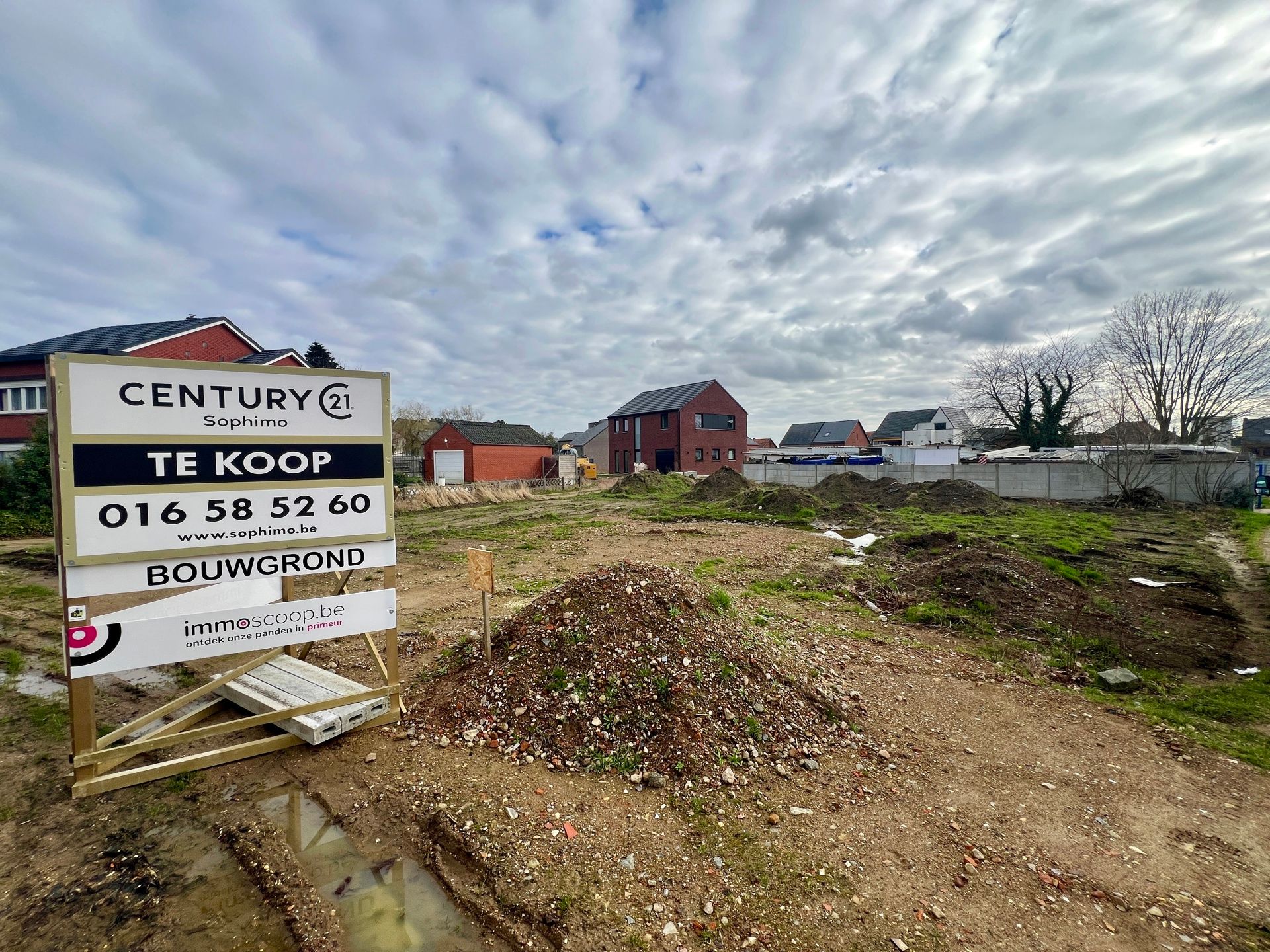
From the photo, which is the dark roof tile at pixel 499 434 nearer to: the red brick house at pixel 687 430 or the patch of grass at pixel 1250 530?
the red brick house at pixel 687 430

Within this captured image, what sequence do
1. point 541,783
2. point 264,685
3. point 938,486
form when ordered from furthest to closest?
point 938,486 < point 264,685 < point 541,783

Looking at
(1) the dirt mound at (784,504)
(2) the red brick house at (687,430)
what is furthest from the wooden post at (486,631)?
(2) the red brick house at (687,430)

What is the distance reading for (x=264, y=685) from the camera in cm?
527

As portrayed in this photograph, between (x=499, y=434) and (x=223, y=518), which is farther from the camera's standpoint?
(x=499, y=434)

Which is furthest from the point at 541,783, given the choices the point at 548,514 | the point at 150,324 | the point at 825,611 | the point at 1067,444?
the point at 1067,444

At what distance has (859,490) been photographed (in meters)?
28.3

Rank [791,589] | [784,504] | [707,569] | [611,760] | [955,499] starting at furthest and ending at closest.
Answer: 1. [955,499]
2. [784,504]
3. [707,569]
4. [791,589]
5. [611,760]

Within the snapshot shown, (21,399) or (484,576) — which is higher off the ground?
(21,399)

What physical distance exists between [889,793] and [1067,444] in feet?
154

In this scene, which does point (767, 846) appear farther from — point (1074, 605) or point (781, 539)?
point (781, 539)

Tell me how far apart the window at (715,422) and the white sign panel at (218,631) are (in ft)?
146

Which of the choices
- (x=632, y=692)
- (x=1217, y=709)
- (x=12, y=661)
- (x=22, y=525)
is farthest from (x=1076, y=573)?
(x=22, y=525)

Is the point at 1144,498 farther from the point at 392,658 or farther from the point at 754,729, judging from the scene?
the point at 392,658

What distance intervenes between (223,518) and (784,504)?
69.1ft
